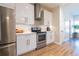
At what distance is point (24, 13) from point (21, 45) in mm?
1450

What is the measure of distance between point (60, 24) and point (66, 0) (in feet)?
20.9

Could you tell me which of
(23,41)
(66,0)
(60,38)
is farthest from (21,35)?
(60,38)

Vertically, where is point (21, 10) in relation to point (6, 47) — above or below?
above

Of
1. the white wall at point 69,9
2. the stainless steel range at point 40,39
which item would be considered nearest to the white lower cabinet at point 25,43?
the stainless steel range at point 40,39

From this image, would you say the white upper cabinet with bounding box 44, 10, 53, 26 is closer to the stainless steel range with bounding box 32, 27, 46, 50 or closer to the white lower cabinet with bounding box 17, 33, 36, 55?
the stainless steel range with bounding box 32, 27, 46, 50

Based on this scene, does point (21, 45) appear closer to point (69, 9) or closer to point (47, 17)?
point (47, 17)

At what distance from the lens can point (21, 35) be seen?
410 cm

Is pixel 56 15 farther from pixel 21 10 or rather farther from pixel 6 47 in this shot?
pixel 6 47

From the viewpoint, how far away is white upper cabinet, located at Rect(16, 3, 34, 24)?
4.51m

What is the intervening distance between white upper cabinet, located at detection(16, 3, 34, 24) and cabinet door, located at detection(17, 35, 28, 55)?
0.79 meters

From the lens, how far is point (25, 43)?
441 centimetres

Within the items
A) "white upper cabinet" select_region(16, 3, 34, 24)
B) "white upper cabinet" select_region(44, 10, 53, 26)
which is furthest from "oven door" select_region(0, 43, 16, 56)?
"white upper cabinet" select_region(44, 10, 53, 26)

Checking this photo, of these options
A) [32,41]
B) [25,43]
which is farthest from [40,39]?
[25,43]

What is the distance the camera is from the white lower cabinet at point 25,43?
4.01 metres
